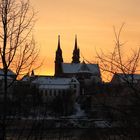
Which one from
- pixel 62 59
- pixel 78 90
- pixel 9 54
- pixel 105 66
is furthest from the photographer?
pixel 62 59

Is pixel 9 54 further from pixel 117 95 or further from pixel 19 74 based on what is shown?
pixel 117 95

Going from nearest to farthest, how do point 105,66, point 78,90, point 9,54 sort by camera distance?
point 105,66 < point 9,54 < point 78,90

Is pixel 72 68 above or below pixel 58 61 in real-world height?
below

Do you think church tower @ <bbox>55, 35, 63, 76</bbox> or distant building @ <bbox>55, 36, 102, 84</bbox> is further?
church tower @ <bbox>55, 35, 63, 76</bbox>

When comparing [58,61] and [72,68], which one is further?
[58,61]

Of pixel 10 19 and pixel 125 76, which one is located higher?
pixel 10 19

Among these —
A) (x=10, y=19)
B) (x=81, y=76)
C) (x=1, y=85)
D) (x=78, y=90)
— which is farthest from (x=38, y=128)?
(x=81, y=76)

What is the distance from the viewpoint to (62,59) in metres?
162

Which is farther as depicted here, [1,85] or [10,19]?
[1,85]

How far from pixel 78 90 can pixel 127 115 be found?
10957 cm

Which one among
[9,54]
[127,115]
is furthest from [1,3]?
[127,115]

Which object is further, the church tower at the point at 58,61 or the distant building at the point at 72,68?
the church tower at the point at 58,61

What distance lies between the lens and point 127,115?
246 inches

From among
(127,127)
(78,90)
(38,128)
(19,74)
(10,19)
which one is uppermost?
(10,19)
